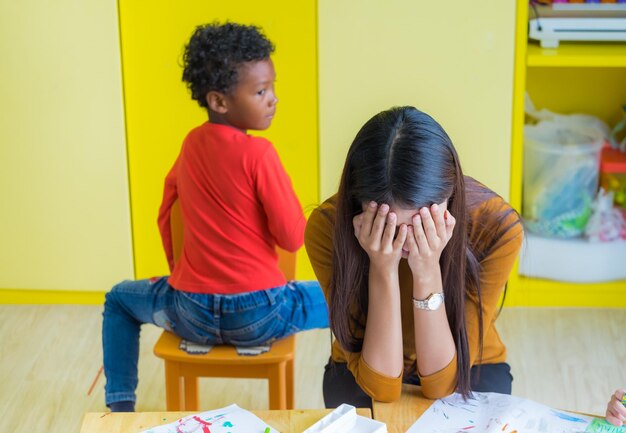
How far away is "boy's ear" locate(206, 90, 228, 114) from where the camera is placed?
213 centimetres

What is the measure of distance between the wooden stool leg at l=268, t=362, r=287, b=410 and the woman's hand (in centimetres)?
57

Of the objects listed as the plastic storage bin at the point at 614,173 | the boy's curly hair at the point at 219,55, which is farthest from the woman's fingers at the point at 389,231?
the plastic storage bin at the point at 614,173

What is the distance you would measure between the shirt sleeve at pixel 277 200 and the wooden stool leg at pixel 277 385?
27cm

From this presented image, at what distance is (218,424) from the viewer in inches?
55.1

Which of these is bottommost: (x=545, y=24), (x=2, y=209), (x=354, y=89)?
(x=2, y=209)

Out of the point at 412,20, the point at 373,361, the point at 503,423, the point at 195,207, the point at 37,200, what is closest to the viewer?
the point at 503,423

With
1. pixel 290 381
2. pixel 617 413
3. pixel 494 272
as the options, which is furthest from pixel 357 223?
pixel 290 381

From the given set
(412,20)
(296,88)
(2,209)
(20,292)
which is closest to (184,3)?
(296,88)

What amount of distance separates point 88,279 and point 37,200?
0.95ft

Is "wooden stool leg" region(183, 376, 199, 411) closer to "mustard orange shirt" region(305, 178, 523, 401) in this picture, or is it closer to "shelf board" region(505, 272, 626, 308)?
"mustard orange shirt" region(305, 178, 523, 401)

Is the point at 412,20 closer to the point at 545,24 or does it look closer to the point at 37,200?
the point at 545,24

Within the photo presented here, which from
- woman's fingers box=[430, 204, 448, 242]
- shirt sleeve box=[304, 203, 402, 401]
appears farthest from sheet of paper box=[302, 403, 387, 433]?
woman's fingers box=[430, 204, 448, 242]

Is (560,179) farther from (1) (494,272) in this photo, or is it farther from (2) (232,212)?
(1) (494,272)

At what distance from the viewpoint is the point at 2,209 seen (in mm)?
2973
